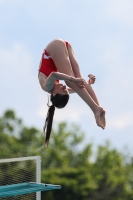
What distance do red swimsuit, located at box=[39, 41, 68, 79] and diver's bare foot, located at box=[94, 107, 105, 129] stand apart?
0.80m

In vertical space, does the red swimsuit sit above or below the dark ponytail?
above

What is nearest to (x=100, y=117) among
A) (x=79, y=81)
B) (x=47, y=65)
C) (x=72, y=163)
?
(x=79, y=81)

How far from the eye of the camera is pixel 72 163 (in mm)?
31406

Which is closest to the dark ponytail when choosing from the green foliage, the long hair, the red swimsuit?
the long hair

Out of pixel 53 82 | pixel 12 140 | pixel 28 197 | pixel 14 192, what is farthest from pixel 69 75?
pixel 12 140

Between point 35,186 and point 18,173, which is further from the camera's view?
point 18,173

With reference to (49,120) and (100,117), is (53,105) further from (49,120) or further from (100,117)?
(100,117)

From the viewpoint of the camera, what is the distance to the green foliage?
27266 millimetres

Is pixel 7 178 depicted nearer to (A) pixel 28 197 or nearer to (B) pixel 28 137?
(A) pixel 28 197

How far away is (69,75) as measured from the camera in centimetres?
698

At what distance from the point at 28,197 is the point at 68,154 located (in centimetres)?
2242

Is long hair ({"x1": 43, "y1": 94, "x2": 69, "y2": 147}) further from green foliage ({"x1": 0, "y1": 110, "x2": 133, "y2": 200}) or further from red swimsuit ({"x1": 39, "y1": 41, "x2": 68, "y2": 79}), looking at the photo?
green foliage ({"x1": 0, "y1": 110, "x2": 133, "y2": 200})

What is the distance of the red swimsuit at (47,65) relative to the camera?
7.17 metres

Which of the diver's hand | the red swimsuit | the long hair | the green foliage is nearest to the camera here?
the diver's hand
